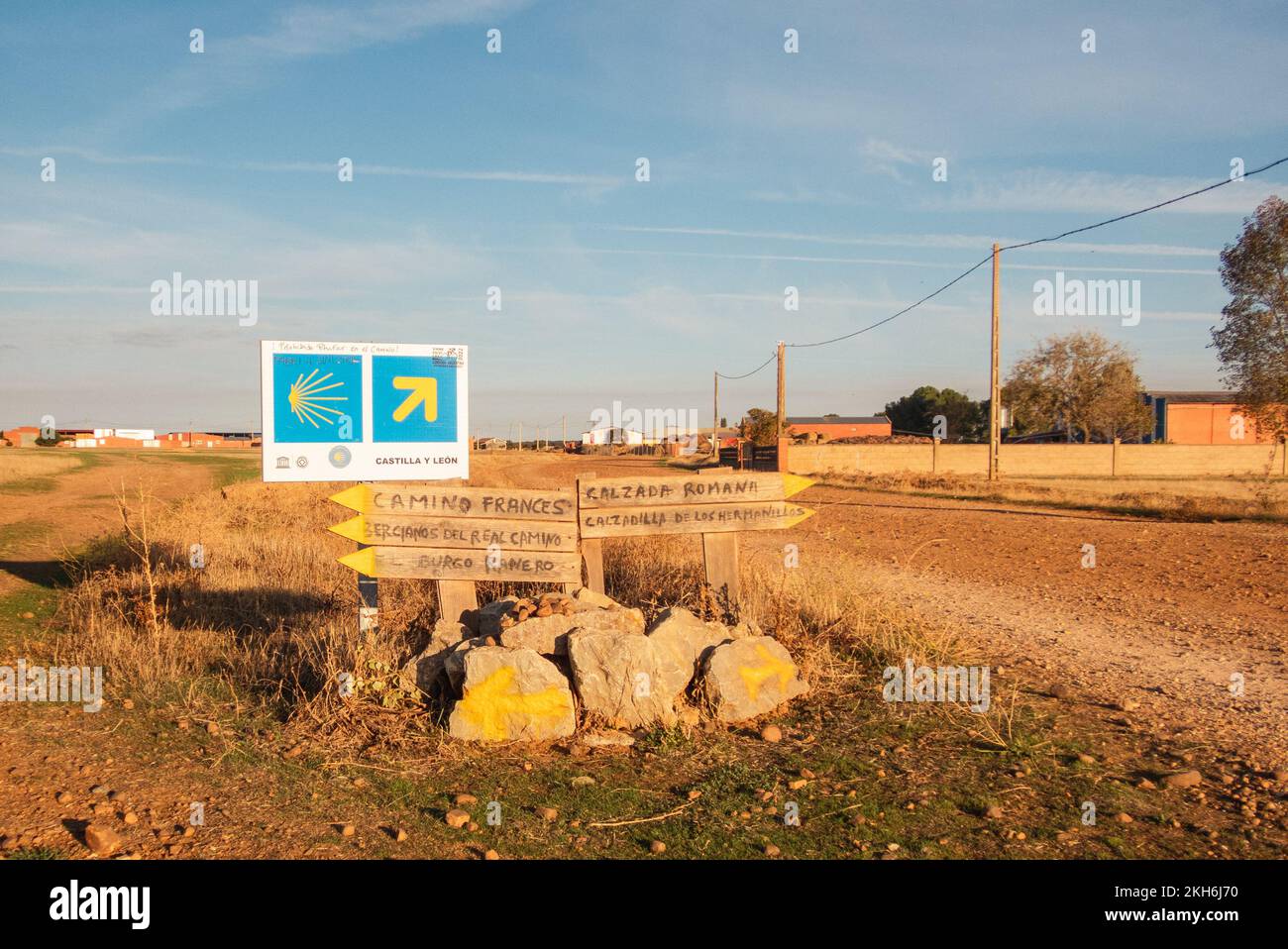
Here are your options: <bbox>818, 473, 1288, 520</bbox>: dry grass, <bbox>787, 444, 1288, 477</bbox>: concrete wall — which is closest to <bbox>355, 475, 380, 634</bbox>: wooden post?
<bbox>818, 473, 1288, 520</bbox>: dry grass

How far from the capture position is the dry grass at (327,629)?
5699 mm

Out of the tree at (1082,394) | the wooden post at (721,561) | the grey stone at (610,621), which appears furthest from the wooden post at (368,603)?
the tree at (1082,394)

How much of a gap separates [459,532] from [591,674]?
172 cm

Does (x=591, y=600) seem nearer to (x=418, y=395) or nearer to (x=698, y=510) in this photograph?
(x=698, y=510)

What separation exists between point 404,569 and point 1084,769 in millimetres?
4472

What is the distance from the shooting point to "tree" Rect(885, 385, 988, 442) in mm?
75375

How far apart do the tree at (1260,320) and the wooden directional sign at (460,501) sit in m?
21.3

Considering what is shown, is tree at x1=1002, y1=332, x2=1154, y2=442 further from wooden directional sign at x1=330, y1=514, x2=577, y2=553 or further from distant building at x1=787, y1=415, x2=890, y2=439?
wooden directional sign at x1=330, y1=514, x2=577, y2=553

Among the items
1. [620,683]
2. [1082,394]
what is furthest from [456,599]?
[1082,394]

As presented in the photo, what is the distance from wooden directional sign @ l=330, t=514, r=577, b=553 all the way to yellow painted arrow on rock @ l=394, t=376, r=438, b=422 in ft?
2.72

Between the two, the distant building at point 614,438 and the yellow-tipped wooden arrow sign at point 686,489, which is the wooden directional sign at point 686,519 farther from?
the distant building at point 614,438

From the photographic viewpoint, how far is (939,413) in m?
82.1
